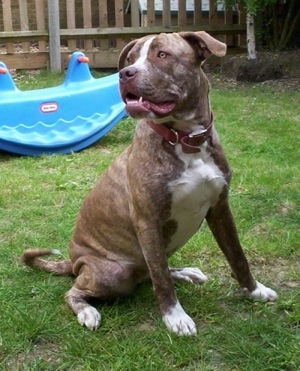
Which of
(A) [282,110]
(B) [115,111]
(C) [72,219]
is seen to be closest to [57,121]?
(B) [115,111]

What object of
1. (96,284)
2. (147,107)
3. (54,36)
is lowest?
(96,284)

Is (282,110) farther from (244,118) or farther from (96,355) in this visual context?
(96,355)

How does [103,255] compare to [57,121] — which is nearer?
[103,255]

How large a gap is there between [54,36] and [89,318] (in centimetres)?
774

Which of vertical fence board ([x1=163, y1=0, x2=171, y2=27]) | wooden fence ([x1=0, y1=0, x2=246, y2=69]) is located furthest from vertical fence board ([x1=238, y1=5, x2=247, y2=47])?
vertical fence board ([x1=163, y1=0, x2=171, y2=27])

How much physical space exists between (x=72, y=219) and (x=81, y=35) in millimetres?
6640

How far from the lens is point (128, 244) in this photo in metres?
3.23

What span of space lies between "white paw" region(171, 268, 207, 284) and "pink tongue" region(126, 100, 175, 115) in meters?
1.10

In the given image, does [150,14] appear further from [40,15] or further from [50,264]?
[50,264]

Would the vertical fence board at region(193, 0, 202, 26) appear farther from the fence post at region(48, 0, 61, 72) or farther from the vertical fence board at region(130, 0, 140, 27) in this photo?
the fence post at region(48, 0, 61, 72)

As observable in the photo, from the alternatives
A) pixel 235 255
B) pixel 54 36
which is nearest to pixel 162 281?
pixel 235 255

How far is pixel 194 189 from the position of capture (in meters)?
2.98

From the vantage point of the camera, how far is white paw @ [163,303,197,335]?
9.82ft

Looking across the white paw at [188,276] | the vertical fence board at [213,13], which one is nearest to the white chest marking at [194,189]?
the white paw at [188,276]
